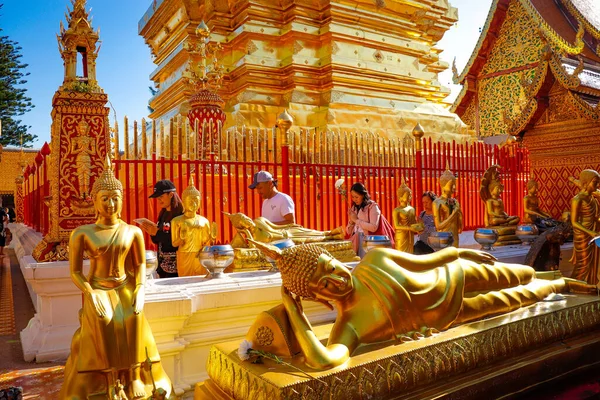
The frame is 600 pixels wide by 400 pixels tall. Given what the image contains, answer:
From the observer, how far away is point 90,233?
2.53 m

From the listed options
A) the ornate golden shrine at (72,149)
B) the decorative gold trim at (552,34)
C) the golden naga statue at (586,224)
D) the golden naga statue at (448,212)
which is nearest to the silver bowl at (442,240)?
the golden naga statue at (448,212)

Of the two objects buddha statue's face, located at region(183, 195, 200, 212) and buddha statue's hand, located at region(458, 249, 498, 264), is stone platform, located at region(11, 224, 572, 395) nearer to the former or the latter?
buddha statue's face, located at region(183, 195, 200, 212)

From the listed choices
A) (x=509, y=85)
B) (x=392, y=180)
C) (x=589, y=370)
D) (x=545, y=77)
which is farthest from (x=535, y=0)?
(x=589, y=370)

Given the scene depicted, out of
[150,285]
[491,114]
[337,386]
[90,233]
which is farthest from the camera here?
[491,114]

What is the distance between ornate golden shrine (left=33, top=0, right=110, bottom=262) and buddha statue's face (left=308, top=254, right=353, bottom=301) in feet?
10.6

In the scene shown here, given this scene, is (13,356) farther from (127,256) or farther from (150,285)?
(127,256)

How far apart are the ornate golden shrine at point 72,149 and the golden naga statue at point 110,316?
217 cm

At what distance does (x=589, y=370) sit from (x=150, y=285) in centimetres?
283

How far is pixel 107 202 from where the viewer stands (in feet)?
8.40

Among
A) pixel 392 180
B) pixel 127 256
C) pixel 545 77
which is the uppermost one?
pixel 545 77

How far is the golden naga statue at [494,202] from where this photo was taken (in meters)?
5.96

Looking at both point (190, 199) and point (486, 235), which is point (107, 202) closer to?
point (190, 199)

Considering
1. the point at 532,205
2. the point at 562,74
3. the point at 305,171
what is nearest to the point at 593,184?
the point at 532,205

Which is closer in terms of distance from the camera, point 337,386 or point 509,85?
point 337,386
